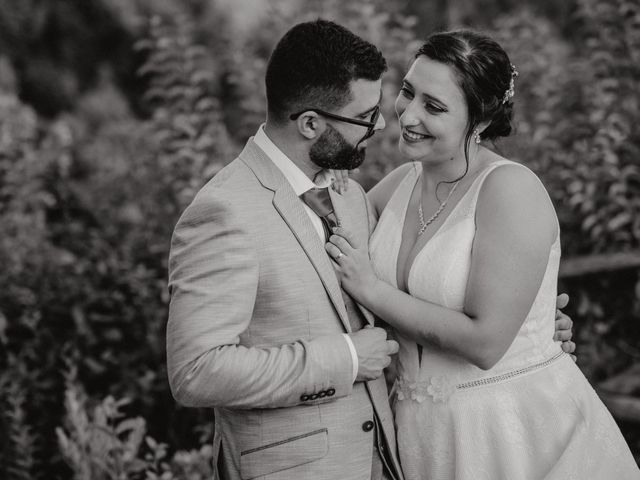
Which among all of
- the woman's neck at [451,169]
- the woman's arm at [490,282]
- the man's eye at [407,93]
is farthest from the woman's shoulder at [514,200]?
the man's eye at [407,93]

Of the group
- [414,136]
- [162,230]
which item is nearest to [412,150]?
[414,136]

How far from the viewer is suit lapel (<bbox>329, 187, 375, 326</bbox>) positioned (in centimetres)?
262

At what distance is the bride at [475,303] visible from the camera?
2.38 meters

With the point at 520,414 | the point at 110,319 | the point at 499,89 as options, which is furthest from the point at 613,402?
the point at 110,319

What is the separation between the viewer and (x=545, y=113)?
4.85m

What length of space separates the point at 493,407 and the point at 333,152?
1.03m

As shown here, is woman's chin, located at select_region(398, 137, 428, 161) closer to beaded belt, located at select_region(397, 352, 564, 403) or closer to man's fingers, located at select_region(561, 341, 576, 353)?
beaded belt, located at select_region(397, 352, 564, 403)

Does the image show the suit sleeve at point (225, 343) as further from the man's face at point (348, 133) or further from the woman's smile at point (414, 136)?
the woman's smile at point (414, 136)

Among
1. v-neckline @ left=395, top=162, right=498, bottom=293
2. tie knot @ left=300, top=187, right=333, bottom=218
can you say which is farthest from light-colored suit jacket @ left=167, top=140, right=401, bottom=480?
v-neckline @ left=395, top=162, right=498, bottom=293

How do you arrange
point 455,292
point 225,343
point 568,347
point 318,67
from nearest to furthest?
Answer: point 225,343 → point 318,67 → point 455,292 → point 568,347

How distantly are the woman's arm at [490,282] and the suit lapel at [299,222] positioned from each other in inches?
4.0

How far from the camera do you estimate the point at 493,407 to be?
2.49 meters

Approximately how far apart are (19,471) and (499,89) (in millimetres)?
2712

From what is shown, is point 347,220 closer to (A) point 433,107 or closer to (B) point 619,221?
(A) point 433,107
